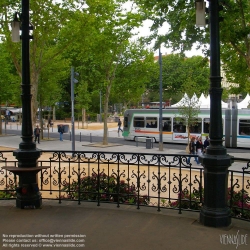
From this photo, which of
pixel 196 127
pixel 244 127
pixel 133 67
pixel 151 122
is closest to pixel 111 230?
pixel 244 127

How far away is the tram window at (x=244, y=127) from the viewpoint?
80.8 feet

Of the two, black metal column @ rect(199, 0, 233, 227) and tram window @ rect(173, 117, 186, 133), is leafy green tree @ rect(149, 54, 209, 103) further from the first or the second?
black metal column @ rect(199, 0, 233, 227)

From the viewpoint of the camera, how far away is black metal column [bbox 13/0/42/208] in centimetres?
612

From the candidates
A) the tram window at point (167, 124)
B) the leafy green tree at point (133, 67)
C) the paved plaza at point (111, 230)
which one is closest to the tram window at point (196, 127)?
the tram window at point (167, 124)

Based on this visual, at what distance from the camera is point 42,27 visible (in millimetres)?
18234

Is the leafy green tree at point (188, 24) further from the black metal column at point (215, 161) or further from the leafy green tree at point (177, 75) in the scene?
Result: the leafy green tree at point (177, 75)

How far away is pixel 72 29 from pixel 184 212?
52.6ft

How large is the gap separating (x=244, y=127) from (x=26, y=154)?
71.2 ft

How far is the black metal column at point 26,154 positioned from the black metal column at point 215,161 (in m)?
3.15

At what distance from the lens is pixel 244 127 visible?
81.4 ft

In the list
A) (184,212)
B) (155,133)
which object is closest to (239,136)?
(155,133)

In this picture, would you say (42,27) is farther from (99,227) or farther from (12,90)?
(12,90)

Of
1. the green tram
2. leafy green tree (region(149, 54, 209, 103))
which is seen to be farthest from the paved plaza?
leafy green tree (region(149, 54, 209, 103))

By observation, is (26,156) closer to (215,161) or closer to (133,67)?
(215,161)
